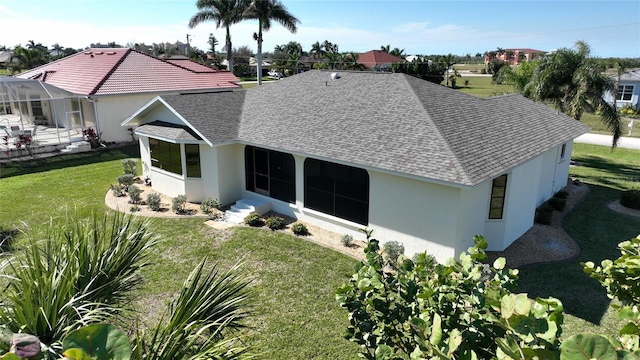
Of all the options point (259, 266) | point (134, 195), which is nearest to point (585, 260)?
point (259, 266)

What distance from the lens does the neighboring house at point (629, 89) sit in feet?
143

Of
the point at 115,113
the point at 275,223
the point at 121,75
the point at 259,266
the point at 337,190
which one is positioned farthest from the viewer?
the point at 121,75

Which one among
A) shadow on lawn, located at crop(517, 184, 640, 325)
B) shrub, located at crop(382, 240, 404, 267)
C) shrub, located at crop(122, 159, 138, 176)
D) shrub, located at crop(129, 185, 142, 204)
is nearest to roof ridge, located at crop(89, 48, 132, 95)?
shrub, located at crop(122, 159, 138, 176)

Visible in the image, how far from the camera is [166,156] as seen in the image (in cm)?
1945

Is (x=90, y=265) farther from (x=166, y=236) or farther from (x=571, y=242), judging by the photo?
(x=571, y=242)

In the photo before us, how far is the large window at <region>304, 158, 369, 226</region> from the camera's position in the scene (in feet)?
49.4

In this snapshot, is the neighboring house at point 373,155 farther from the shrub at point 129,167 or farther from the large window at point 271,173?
the shrub at point 129,167

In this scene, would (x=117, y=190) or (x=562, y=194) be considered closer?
(x=562, y=194)

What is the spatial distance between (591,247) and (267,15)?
128 ft

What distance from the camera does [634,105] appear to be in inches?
1735

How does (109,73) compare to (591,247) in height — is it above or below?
above

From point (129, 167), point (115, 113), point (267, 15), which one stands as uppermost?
point (267, 15)

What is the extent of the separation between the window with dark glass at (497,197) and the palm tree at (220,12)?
40.4 meters

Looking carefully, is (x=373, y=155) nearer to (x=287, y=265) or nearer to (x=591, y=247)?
Result: (x=287, y=265)
